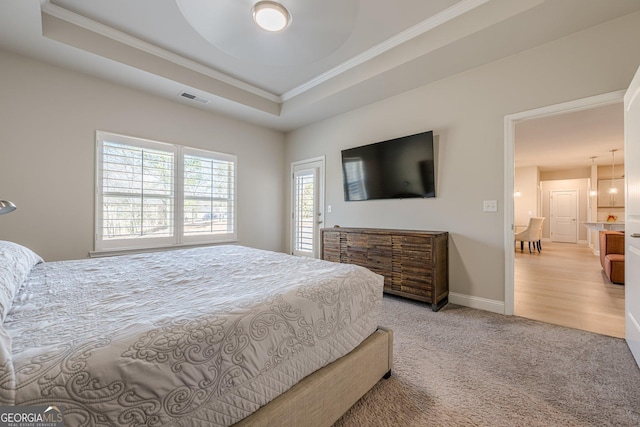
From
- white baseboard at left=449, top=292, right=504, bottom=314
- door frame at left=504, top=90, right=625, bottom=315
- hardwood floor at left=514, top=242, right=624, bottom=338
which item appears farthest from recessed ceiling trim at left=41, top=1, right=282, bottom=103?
hardwood floor at left=514, top=242, right=624, bottom=338

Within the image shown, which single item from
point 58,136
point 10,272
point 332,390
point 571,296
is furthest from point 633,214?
point 58,136

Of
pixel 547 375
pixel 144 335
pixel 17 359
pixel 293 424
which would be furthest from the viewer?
pixel 547 375

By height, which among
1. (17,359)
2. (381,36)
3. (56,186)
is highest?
(381,36)

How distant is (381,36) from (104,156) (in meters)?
3.60

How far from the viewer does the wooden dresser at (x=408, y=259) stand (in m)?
2.91

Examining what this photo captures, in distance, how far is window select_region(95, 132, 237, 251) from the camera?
Result: 10.9ft

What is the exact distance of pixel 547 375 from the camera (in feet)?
5.78

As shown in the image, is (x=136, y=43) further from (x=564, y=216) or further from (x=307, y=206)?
(x=564, y=216)

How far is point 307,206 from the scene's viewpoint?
16.1 feet

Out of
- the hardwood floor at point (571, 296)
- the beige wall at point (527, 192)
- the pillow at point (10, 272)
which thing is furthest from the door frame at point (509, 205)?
the beige wall at point (527, 192)

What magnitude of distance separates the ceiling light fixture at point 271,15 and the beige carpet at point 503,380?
254 cm

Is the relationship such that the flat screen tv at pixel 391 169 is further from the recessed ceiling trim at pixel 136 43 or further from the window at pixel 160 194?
the window at pixel 160 194

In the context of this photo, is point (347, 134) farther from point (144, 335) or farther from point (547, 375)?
point (144, 335)

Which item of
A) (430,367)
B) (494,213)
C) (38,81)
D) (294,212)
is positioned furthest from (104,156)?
(494,213)
